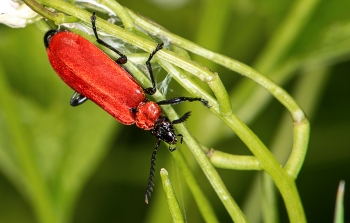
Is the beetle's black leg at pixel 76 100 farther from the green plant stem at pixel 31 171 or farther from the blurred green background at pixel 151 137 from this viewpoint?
the blurred green background at pixel 151 137

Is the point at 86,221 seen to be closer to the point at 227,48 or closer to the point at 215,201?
the point at 215,201

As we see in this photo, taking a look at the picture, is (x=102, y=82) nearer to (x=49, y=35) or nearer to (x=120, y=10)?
(x=49, y=35)

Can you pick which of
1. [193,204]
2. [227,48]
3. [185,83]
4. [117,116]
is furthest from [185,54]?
[227,48]

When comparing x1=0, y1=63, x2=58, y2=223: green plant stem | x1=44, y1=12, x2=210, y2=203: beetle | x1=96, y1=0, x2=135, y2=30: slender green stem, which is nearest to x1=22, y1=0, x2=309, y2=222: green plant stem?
x1=96, y1=0, x2=135, y2=30: slender green stem

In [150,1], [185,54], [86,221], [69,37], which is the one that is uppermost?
[150,1]

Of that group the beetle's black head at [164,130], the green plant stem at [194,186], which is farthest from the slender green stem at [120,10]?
the beetle's black head at [164,130]

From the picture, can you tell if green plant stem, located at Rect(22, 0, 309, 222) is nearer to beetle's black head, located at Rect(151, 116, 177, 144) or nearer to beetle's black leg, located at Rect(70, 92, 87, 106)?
beetle's black head, located at Rect(151, 116, 177, 144)

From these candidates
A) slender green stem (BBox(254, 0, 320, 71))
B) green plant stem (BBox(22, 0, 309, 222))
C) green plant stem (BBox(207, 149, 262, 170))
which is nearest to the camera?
green plant stem (BBox(22, 0, 309, 222))

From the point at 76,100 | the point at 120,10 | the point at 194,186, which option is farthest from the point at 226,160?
the point at 76,100
